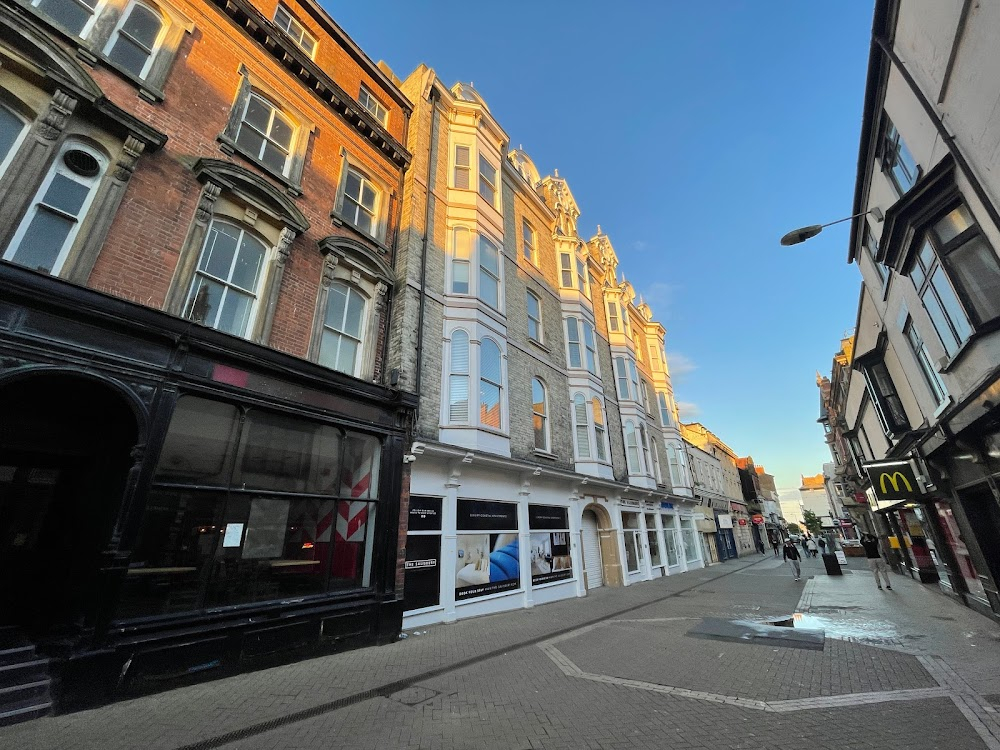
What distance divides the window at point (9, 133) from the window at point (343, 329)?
4.74 m

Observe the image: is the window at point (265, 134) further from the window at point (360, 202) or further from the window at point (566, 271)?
the window at point (566, 271)

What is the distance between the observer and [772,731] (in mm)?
3869

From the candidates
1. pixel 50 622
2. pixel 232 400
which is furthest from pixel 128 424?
pixel 50 622

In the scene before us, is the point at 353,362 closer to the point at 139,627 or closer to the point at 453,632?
the point at 139,627

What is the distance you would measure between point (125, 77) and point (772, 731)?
12.7m

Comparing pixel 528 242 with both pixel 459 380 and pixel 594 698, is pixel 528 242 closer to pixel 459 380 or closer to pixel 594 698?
pixel 459 380

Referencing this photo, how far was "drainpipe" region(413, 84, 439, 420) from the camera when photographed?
1014 cm

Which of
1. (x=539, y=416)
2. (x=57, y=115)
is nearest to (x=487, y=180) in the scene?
(x=539, y=416)

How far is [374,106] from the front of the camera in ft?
41.0

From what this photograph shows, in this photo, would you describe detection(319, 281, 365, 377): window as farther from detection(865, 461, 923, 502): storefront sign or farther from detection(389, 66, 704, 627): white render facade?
detection(865, 461, 923, 502): storefront sign

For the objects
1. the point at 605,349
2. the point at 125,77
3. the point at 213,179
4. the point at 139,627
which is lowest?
the point at 139,627

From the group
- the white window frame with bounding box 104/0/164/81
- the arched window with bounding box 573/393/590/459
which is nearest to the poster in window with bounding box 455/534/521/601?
the arched window with bounding box 573/393/590/459

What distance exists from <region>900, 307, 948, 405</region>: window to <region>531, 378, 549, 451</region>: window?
9843mm

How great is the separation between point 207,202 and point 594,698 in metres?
9.81
